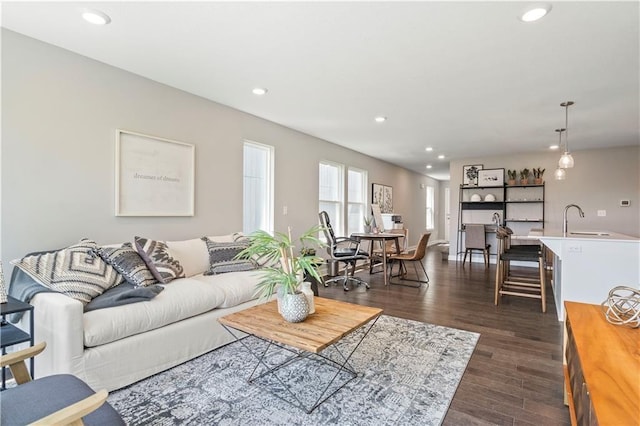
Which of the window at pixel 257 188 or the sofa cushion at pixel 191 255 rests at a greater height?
the window at pixel 257 188

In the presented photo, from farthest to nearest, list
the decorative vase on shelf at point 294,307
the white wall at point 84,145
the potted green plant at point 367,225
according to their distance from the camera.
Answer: the potted green plant at point 367,225
the white wall at point 84,145
the decorative vase on shelf at point 294,307

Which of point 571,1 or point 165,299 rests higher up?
point 571,1

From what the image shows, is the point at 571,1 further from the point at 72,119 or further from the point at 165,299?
the point at 72,119

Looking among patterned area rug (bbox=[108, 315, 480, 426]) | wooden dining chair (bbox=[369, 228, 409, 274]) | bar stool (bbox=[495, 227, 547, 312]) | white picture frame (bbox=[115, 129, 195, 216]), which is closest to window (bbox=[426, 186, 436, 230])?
wooden dining chair (bbox=[369, 228, 409, 274])

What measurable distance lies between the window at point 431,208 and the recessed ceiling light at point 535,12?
9.63 meters

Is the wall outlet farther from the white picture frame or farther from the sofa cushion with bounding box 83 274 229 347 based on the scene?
the white picture frame

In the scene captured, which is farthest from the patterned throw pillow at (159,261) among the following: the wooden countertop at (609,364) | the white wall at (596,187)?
the white wall at (596,187)

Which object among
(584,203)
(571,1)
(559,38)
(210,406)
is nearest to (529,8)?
(571,1)

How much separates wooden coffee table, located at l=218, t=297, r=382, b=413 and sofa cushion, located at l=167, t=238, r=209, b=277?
1.16 m

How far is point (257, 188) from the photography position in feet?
15.0

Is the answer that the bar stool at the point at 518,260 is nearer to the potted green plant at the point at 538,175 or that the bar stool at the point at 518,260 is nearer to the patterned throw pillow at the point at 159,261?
the potted green plant at the point at 538,175

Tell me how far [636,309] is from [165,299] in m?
2.79

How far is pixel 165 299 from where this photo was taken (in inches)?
93.4

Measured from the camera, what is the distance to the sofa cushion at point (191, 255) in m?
3.11
